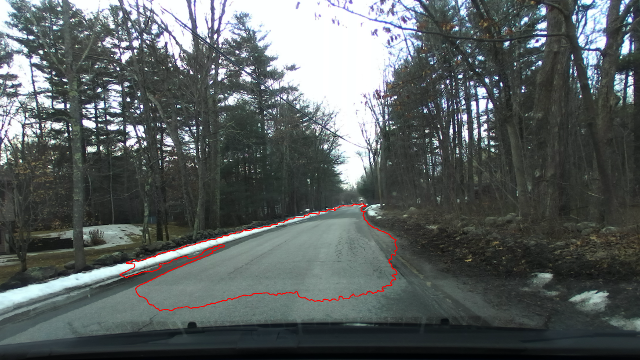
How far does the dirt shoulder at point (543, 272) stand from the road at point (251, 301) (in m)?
0.62

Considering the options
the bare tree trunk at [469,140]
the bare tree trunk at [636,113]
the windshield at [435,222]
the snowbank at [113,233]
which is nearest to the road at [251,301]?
the windshield at [435,222]

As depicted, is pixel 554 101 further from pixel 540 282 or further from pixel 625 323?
pixel 625 323

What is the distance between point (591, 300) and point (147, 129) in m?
19.7

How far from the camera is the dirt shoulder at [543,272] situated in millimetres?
4270

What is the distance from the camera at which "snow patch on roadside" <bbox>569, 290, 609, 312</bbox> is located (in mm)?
4364

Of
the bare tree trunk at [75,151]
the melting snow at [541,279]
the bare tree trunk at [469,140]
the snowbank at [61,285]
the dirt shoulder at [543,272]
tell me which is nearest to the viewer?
the dirt shoulder at [543,272]

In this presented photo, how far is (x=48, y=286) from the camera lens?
22.5 feet

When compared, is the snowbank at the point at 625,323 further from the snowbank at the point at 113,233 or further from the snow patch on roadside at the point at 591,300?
the snowbank at the point at 113,233

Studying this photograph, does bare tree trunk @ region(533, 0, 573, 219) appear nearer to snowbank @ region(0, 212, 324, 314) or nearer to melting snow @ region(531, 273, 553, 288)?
melting snow @ region(531, 273, 553, 288)

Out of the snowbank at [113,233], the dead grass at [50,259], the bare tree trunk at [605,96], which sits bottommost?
the dead grass at [50,259]

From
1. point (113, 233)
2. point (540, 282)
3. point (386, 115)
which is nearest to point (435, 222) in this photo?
point (540, 282)

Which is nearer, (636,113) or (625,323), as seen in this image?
(625,323)

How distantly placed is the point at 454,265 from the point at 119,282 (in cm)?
650

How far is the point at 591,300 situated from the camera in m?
4.56
